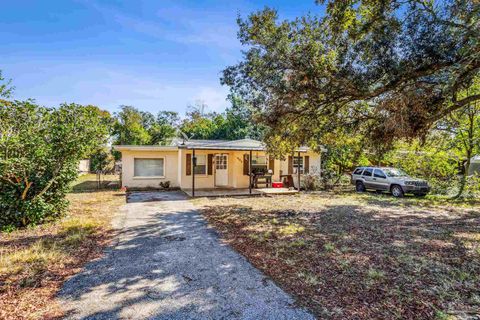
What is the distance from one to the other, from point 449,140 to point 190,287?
1449 centimetres

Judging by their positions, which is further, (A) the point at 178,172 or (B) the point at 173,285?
(A) the point at 178,172

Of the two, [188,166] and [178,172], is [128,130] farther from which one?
[188,166]

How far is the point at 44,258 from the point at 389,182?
48.1 ft

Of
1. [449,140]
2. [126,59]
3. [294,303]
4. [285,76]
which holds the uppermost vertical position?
[126,59]

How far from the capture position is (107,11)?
7.69 m

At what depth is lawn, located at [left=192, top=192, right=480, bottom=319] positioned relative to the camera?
3318 mm

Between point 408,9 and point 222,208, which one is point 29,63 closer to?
point 222,208

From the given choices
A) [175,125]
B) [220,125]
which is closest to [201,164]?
[220,125]

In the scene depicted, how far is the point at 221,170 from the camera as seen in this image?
15609 millimetres

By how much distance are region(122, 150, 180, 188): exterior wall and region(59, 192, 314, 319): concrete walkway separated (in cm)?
924

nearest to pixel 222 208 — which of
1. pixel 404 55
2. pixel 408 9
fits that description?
pixel 404 55

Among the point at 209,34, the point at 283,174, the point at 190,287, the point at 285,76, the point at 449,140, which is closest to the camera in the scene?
the point at 190,287

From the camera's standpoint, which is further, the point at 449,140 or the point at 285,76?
the point at 449,140

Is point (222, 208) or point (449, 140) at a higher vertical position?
point (449, 140)
